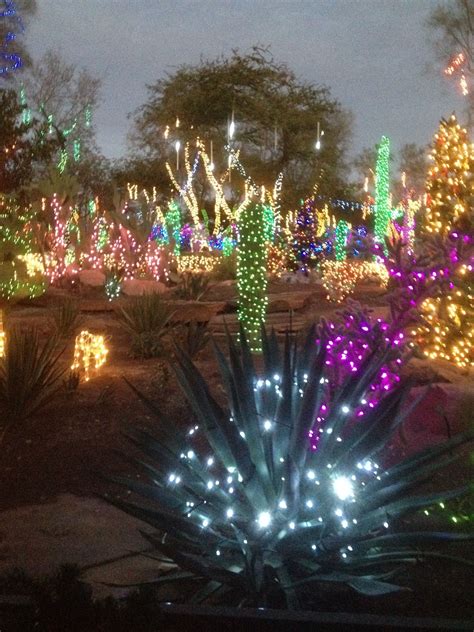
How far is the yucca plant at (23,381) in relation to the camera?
7.82 meters

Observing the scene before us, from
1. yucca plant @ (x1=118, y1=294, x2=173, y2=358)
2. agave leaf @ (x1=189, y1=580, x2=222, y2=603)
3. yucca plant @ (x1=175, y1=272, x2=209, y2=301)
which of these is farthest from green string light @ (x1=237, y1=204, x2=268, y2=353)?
agave leaf @ (x1=189, y1=580, x2=222, y2=603)

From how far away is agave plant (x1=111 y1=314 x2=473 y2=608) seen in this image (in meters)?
3.96

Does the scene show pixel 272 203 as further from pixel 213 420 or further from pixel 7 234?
pixel 213 420

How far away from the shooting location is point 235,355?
4.29 m

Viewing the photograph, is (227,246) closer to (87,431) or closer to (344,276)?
(344,276)

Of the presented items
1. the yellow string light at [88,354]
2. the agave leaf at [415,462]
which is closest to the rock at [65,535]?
the agave leaf at [415,462]

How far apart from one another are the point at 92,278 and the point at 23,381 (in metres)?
12.8

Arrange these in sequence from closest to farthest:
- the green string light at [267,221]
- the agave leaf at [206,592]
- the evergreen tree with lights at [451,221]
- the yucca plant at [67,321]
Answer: the agave leaf at [206,592]
the evergreen tree with lights at [451,221]
the yucca plant at [67,321]
the green string light at [267,221]

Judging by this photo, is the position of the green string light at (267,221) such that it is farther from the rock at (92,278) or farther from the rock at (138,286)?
the rock at (92,278)

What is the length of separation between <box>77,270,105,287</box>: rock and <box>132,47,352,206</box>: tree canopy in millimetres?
21942

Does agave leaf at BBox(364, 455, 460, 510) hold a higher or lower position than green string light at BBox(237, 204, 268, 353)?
lower

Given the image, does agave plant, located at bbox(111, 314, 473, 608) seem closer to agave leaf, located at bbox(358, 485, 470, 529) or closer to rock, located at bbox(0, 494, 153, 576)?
agave leaf, located at bbox(358, 485, 470, 529)

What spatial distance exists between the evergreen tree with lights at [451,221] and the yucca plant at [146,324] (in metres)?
3.63

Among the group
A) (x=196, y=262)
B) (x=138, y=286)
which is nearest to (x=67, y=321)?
(x=138, y=286)
